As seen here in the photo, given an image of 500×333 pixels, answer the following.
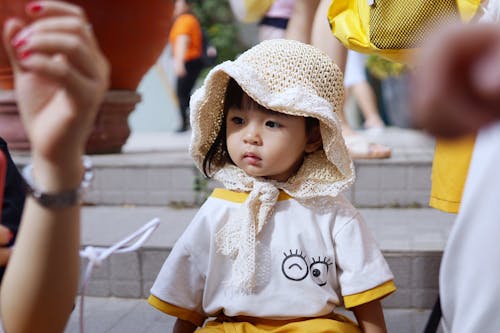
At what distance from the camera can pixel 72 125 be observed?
0.59 metres

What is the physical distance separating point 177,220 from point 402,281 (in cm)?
80

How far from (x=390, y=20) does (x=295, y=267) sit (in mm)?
512

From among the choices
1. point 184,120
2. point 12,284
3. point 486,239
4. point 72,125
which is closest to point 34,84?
point 72,125

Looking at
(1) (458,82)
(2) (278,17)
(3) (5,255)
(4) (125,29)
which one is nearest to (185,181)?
(2) (278,17)

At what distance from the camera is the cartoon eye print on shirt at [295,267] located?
122 cm

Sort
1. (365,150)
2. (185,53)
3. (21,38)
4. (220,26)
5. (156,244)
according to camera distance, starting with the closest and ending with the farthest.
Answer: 1. (21,38)
2. (156,244)
3. (365,150)
4. (185,53)
5. (220,26)

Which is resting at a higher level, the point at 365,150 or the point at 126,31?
the point at 126,31

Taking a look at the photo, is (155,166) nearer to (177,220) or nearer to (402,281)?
(177,220)

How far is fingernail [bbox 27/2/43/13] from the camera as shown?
55 cm

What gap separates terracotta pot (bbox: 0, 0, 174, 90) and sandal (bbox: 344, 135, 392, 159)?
5.69ft

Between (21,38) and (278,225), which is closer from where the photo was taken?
(21,38)

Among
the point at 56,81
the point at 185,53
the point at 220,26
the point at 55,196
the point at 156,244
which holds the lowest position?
the point at 220,26

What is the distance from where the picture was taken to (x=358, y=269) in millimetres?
1229

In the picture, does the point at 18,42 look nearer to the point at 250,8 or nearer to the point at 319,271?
the point at 319,271
